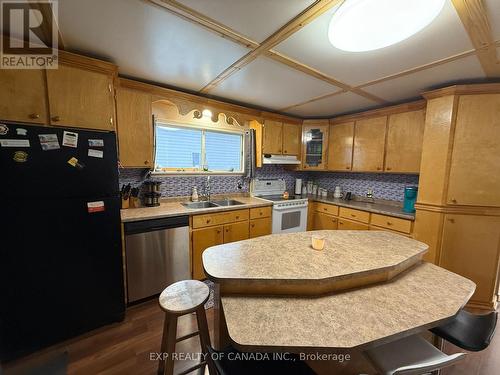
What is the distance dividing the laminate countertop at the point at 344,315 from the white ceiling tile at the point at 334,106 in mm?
2184

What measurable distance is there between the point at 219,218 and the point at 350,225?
6.33 feet

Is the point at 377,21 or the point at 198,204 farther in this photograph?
the point at 198,204

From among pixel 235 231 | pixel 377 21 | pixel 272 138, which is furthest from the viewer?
pixel 272 138

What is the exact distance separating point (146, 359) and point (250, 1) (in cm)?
246

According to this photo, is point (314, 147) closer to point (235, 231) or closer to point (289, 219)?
point (289, 219)

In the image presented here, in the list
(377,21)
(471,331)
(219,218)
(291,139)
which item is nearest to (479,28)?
(377,21)

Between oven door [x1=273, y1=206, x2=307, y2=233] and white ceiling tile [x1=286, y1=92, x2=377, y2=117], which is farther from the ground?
white ceiling tile [x1=286, y1=92, x2=377, y2=117]

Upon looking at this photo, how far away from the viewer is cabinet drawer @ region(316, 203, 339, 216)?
130 inches

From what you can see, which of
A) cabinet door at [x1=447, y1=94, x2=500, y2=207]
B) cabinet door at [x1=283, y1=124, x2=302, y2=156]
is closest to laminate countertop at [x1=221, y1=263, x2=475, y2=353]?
cabinet door at [x1=447, y1=94, x2=500, y2=207]

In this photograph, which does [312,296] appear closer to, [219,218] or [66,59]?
[219,218]

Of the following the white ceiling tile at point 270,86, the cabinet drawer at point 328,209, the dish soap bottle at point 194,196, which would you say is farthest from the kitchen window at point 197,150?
the cabinet drawer at point 328,209

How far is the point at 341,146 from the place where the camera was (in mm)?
3453

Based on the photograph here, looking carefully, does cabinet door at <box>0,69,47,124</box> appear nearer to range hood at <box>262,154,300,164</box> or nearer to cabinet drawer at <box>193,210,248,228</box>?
cabinet drawer at <box>193,210,248,228</box>

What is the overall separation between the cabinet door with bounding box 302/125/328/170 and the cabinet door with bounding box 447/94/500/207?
1.75m
